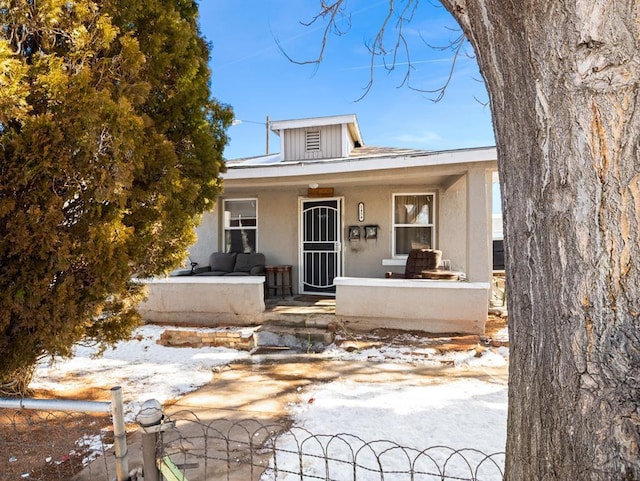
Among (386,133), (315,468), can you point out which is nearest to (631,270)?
(315,468)

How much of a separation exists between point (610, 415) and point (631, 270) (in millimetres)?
388

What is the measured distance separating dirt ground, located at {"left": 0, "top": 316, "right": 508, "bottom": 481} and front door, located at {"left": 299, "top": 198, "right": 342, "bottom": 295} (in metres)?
2.63

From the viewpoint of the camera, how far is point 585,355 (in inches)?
42.8

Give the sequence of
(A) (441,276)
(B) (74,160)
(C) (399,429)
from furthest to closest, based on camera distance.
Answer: (A) (441,276) → (C) (399,429) → (B) (74,160)

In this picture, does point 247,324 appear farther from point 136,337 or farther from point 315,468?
point 315,468

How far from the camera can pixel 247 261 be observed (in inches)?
360

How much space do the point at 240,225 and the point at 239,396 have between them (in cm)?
596

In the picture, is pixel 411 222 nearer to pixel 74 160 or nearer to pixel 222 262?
pixel 222 262

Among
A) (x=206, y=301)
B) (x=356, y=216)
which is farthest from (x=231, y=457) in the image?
(x=356, y=216)

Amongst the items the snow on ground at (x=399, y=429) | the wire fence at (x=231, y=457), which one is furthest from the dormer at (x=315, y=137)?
the wire fence at (x=231, y=457)

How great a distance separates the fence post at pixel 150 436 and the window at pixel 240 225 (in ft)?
26.4

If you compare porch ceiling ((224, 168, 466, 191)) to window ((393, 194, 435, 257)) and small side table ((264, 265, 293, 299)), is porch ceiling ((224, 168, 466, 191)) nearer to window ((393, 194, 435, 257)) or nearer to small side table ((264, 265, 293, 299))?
window ((393, 194, 435, 257))

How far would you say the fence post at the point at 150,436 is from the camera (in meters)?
1.67

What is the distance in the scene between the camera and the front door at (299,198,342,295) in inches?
360
